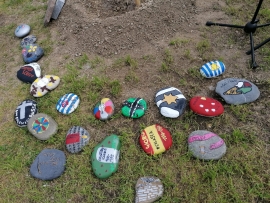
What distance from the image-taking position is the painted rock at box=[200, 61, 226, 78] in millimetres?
2734

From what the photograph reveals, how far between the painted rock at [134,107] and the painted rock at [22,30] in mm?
2165

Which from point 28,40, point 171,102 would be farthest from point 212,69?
point 28,40

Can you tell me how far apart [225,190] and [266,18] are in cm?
Answer: 264

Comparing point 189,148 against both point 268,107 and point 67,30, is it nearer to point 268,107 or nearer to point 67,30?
point 268,107

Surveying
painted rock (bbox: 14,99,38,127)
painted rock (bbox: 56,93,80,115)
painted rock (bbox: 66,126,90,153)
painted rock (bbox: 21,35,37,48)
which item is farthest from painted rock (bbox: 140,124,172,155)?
painted rock (bbox: 21,35,37,48)

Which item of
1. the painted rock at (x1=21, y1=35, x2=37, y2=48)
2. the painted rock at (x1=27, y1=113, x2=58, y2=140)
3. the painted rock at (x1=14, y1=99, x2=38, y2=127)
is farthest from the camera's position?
the painted rock at (x1=21, y1=35, x2=37, y2=48)

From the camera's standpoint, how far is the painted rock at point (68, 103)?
8.66 feet

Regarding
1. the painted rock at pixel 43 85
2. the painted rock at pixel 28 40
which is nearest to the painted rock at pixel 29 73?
the painted rock at pixel 43 85

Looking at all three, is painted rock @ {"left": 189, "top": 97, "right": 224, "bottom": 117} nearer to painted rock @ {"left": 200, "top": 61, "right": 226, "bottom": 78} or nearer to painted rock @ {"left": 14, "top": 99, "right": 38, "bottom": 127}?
painted rock @ {"left": 200, "top": 61, "right": 226, "bottom": 78}

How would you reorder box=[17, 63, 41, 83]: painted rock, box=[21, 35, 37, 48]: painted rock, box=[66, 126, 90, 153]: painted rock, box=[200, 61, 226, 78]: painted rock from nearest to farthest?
box=[66, 126, 90, 153]: painted rock < box=[200, 61, 226, 78]: painted rock < box=[17, 63, 41, 83]: painted rock < box=[21, 35, 37, 48]: painted rock

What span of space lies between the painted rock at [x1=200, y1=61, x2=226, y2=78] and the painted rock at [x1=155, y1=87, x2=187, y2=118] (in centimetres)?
42

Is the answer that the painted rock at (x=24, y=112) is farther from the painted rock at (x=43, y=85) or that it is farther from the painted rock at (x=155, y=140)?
the painted rock at (x=155, y=140)

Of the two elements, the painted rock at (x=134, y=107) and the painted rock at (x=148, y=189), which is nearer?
the painted rock at (x=148, y=189)

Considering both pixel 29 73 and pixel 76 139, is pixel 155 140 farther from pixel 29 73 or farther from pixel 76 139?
pixel 29 73
